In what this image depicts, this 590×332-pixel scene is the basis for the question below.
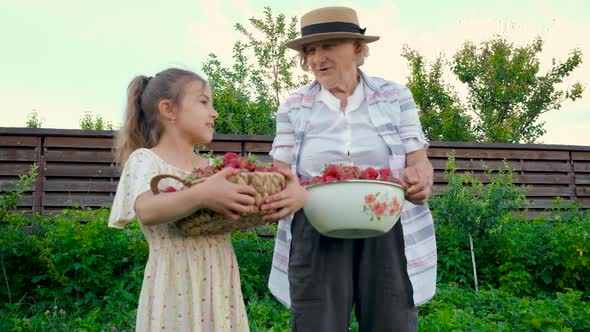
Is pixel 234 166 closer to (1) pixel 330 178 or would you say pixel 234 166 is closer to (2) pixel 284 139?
(1) pixel 330 178

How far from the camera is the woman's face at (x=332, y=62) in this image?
210 cm

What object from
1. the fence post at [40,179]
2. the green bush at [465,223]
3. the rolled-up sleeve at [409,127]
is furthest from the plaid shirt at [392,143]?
the fence post at [40,179]

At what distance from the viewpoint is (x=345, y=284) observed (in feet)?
6.41

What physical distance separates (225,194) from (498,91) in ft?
43.2

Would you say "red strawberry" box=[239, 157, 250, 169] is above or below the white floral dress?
above

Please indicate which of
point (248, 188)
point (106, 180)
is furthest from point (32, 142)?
point (248, 188)

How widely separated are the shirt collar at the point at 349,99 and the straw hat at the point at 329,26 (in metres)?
0.17

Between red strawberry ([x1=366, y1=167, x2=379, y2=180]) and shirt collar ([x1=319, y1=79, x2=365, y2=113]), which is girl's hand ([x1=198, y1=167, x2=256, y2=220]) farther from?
shirt collar ([x1=319, y1=79, x2=365, y2=113])

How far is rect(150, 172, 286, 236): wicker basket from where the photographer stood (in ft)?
5.15

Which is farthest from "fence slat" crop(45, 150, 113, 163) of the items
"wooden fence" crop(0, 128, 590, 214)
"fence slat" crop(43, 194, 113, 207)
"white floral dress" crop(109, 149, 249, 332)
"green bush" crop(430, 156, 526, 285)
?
"white floral dress" crop(109, 149, 249, 332)

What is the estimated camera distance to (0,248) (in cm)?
500

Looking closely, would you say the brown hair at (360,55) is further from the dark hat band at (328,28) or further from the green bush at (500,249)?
the green bush at (500,249)

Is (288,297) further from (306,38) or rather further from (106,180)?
(106,180)

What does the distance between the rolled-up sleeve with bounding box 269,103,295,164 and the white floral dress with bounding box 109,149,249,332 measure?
0.39 meters
